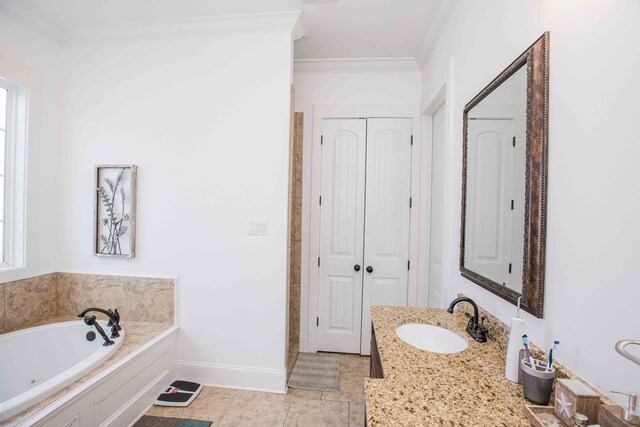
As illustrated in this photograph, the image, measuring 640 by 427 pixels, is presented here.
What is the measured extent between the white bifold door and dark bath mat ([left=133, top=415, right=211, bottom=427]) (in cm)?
120

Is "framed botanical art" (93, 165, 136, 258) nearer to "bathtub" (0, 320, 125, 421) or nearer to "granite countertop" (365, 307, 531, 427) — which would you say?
"bathtub" (0, 320, 125, 421)

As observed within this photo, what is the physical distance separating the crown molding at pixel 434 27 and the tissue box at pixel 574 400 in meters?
2.05

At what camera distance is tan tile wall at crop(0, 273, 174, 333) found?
2160 millimetres

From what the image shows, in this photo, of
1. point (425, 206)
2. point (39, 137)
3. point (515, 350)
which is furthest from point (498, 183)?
point (39, 137)

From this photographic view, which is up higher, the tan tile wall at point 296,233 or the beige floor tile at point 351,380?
the tan tile wall at point 296,233

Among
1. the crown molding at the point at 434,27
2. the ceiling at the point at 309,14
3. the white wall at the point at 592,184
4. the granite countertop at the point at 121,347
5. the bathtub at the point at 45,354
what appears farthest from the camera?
the ceiling at the point at 309,14

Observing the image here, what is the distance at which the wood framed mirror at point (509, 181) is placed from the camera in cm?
97


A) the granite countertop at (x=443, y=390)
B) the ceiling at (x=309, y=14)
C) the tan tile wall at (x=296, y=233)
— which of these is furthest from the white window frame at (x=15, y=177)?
the granite countertop at (x=443, y=390)

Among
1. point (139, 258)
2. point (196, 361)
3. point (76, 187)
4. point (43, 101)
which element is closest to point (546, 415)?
point (196, 361)

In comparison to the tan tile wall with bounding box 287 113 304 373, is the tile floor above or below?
below

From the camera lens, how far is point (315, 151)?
2.67m

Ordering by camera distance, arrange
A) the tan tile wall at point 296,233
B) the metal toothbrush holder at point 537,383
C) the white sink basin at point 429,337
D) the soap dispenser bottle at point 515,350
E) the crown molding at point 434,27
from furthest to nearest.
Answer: the tan tile wall at point 296,233
the crown molding at point 434,27
the white sink basin at point 429,337
the soap dispenser bottle at point 515,350
the metal toothbrush holder at point 537,383

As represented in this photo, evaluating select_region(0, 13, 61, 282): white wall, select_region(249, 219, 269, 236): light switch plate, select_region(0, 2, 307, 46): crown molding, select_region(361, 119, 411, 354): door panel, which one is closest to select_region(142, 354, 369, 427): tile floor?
select_region(361, 119, 411, 354): door panel

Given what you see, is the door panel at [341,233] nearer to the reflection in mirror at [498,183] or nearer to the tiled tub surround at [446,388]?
the reflection in mirror at [498,183]
